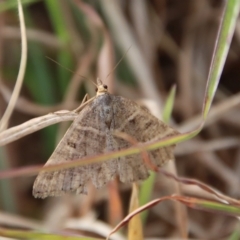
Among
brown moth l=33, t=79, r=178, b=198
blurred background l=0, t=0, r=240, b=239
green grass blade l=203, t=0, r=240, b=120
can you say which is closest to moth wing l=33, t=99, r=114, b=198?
brown moth l=33, t=79, r=178, b=198

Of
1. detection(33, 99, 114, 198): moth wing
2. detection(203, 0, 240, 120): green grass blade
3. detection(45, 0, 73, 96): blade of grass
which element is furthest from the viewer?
detection(45, 0, 73, 96): blade of grass

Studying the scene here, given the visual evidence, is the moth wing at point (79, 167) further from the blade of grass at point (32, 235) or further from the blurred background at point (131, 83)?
the blurred background at point (131, 83)

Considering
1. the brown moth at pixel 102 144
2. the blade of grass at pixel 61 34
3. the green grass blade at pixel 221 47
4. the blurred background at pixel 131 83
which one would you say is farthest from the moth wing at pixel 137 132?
the blade of grass at pixel 61 34

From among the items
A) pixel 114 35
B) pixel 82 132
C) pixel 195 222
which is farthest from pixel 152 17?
pixel 82 132

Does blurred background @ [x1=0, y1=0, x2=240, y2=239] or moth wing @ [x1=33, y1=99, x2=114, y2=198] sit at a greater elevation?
blurred background @ [x1=0, y1=0, x2=240, y2=239]

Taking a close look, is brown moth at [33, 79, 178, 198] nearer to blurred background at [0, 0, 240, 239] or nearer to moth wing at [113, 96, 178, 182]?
moth wing at [113, 96, 178, 182]

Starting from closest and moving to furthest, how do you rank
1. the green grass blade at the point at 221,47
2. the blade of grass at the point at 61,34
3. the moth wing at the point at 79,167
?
the green grass blade at the point at 221,47
the moth wing at the point at 79,167
the blade of grass at the point at 61,34

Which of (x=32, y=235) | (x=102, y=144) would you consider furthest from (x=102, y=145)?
(x=32, y=235)

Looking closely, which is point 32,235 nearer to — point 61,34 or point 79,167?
point 79,167
